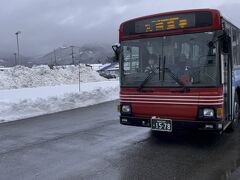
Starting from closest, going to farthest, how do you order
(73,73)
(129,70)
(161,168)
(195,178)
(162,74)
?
(195,178), (161,168), (162,74), (129,70), (73,73)

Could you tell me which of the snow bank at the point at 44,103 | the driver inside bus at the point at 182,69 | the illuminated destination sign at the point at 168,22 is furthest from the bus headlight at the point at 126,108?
the snow bank at the point at 44,103

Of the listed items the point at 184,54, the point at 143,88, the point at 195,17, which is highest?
the point at 195,17

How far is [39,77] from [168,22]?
29.0 m

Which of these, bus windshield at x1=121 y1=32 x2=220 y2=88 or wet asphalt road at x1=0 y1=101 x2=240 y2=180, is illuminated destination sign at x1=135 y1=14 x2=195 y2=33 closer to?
bus windshield at x1=121 y1=32 x2=220 y2=88

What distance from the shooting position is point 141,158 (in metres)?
7.37

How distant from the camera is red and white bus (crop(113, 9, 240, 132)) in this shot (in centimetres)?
747

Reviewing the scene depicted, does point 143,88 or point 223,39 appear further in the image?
point 143,88

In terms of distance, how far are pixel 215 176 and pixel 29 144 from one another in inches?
187

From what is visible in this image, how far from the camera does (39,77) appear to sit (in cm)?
3569

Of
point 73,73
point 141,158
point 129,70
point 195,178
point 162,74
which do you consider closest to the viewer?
point 195,178

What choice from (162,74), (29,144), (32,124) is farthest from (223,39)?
(32,124)

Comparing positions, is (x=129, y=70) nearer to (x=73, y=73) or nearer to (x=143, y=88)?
(x=143, y=88)

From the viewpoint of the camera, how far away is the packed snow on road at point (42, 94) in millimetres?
15023

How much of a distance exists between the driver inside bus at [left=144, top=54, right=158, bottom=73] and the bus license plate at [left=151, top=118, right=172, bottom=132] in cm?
109
